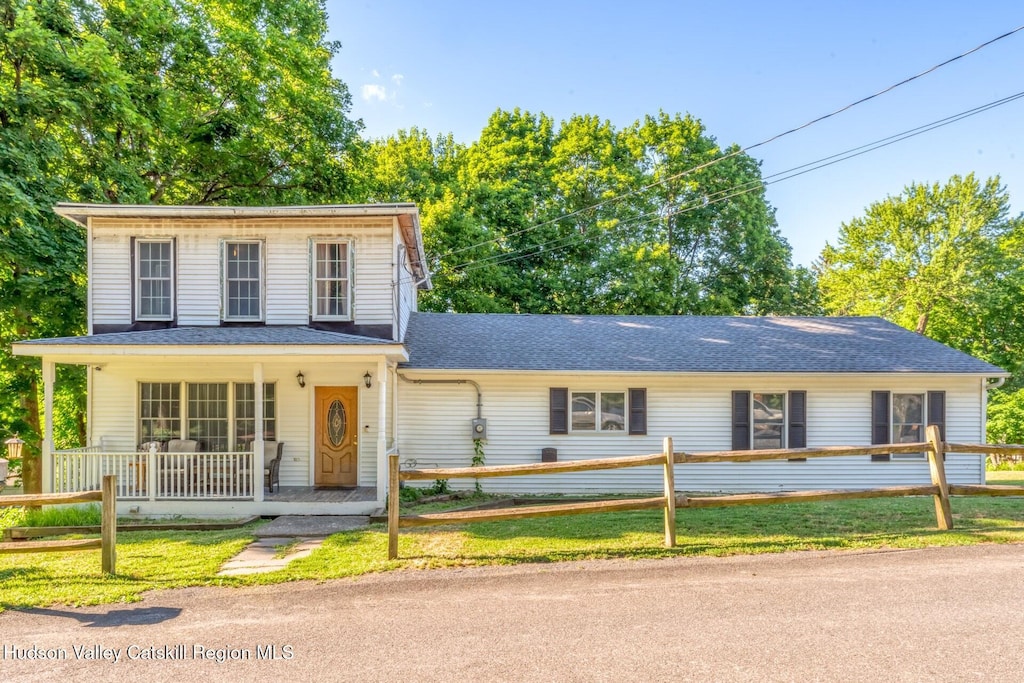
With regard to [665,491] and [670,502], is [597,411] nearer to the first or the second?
[665,491]

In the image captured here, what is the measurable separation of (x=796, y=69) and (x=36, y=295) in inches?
752

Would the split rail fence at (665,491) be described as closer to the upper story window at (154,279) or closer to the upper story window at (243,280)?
the upper story window at (243,280)

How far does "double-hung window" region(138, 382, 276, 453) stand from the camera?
1177cm

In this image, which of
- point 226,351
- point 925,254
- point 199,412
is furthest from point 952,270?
point 199,412

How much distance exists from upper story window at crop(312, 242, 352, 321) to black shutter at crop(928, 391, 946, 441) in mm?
12811

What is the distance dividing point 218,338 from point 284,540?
14.0 feet

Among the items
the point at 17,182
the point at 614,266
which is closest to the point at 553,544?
the point at 17,182

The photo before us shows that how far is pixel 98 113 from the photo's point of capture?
13.9m

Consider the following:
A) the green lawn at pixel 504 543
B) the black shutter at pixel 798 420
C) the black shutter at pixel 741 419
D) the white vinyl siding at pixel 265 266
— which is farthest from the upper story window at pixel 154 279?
the black shutter at pixel 798 420

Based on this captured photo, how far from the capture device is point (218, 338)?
10469 millimetres

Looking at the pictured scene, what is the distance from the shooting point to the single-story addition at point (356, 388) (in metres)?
10.4

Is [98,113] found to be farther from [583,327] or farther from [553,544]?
[553,544]

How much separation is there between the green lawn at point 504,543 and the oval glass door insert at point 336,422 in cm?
301

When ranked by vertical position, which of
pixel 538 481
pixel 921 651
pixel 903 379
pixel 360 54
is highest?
pixel 360 54
